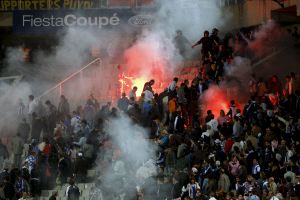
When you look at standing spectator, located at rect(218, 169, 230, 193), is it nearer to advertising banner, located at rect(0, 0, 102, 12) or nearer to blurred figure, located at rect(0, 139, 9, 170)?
blurred figure, located at rect(0, 139, 9, 170)

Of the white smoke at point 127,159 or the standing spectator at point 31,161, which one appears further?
the standing spectator at point 31,161

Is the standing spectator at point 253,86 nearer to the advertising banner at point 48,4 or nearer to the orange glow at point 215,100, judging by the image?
the orange glow at point 215,100

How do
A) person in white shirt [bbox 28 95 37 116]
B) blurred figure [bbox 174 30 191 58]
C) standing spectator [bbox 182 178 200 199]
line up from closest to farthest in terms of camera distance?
1. standing spectator [bbox 182 178 200 199]
2. person in white shirt [bbox 28 95 37 116]
3. blurred figure [bbox 174 30 191 58]

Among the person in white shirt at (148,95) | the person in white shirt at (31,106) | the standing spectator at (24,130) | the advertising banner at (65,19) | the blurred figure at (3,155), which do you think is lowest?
the blurred figure at (3,155)

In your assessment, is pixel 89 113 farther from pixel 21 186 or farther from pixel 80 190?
pixel 21 186

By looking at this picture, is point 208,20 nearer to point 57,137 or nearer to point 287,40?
point 287,40

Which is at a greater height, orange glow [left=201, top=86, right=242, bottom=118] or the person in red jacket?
orange glow [left=201, top=86, right=242, bottom=118]

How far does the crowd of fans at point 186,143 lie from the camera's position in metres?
18.5

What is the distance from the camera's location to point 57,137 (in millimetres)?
21625

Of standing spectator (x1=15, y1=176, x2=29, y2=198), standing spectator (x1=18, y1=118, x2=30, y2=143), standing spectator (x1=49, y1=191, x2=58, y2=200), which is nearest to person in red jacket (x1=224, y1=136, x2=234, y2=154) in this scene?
standing spectator (x1=49, y1=191, x2=58, y2=200)

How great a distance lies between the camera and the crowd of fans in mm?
18484

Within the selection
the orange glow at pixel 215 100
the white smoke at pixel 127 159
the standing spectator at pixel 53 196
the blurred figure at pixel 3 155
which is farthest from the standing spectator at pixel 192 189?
the blurred figure at pixel 3 155

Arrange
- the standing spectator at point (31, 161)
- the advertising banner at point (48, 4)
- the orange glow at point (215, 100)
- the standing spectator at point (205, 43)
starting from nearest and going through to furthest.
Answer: the standing spectator at point (31, 161)
the orange glow at point (215, 100)
the standing spectator at point (205, 43)
the advertising banner at point (48, 4)

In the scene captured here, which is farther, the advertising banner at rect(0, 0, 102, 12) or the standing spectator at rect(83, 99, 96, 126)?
the advertising banner at rect(0, 0, 102, 12)
